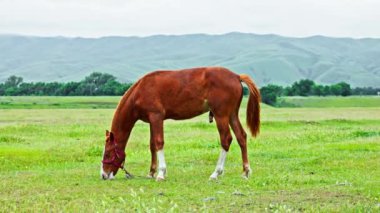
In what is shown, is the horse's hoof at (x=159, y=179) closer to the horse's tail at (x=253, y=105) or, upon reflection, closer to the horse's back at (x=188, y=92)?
the horse's back at (x=188, y=92)

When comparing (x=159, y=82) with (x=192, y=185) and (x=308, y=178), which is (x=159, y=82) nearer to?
(x=192, y=185)

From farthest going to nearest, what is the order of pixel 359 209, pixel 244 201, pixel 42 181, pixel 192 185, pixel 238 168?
pixel 238 168 < pixel 42 181 < pixel 192 185 < pixel 244 201 < pixel 359 209

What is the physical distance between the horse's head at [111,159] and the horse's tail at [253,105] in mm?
3284

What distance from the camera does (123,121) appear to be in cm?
1566

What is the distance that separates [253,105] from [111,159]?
3.71m

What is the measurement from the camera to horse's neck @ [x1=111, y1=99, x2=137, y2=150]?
51.2 ft

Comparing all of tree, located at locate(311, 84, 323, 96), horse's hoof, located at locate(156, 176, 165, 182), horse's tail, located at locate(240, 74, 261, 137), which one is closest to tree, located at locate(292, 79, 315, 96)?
tree, located at locate(311, 84, 323, 96)

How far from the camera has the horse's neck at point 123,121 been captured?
15.6 meters

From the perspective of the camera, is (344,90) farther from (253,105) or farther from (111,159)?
(111,159)

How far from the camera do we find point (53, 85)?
13775 centimetres

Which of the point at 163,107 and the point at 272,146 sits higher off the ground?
the point at 163,107

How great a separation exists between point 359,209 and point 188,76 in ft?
21.0

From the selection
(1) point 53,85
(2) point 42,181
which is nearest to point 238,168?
(2) point 42,181

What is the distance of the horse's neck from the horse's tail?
2.81 m
